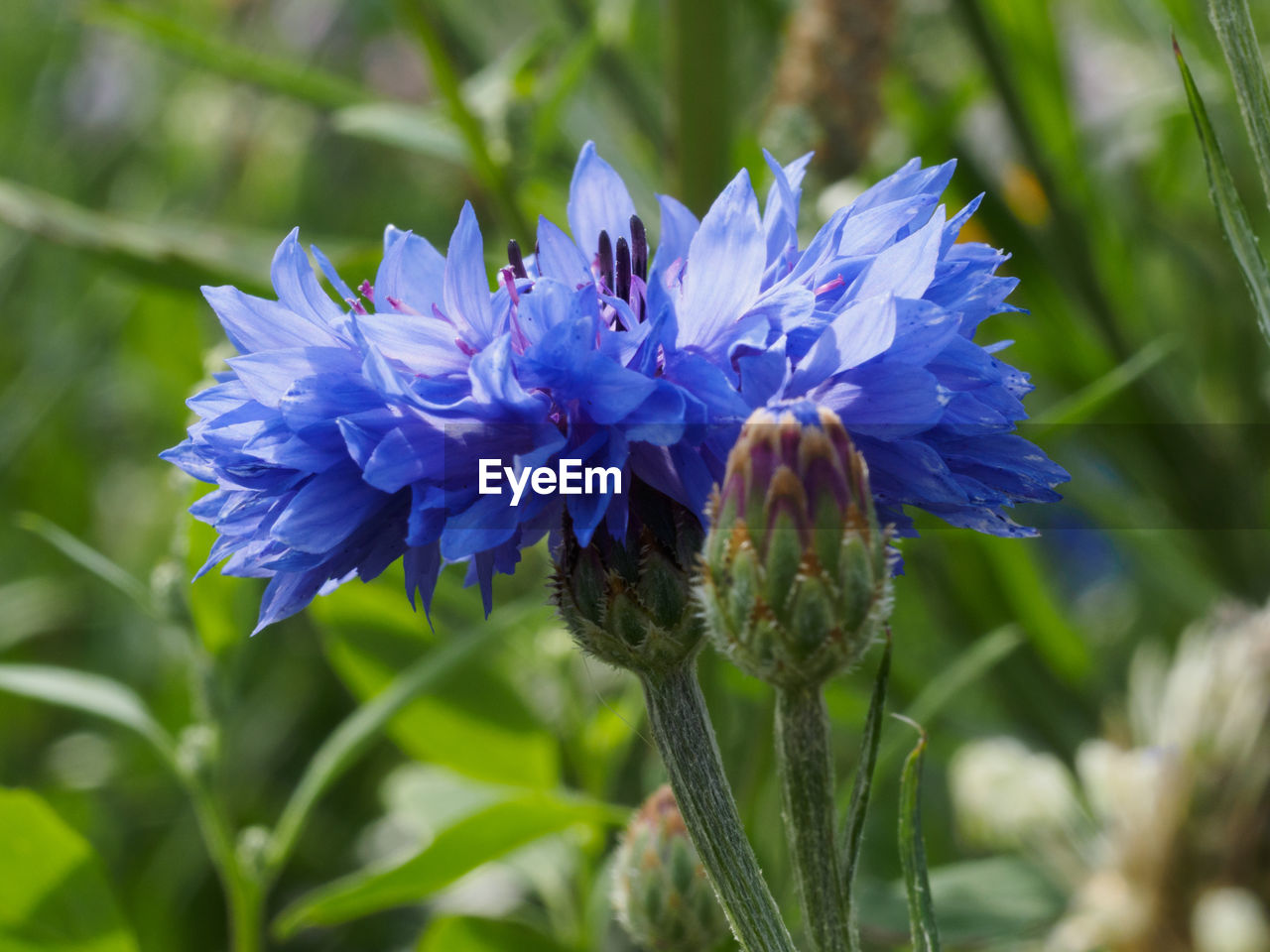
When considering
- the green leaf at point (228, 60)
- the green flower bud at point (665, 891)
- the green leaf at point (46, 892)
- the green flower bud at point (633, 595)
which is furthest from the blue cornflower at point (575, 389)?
the green leaf at point (228, 60)

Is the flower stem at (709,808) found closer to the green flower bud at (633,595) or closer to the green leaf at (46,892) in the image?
the green flower bud at (633,595)

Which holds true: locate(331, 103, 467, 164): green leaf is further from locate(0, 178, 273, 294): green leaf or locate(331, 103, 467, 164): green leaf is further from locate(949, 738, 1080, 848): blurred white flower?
locate(949, 738, 1080, 848): blurred white flower

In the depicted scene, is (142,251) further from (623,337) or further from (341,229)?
(341,229)

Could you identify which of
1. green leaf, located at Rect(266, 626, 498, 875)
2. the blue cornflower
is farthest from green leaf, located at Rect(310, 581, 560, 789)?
the blue cornflower

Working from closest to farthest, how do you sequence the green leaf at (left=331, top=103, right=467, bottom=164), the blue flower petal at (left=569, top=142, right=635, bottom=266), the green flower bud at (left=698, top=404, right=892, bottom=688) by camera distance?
the green flower bud at (left=698, top=404, right=892, bottom=688) → the blue flower petal at (left=569, top=142, right=635, bottom=266) → the green leaf at (left=331, top=103, right=467, bottom=164)

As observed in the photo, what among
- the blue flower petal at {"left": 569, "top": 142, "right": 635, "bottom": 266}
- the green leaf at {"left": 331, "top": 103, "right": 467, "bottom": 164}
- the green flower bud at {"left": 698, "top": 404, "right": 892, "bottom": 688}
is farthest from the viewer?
the green leaf at {"left": 331, "top": 103, "right": 467, "bottom": 164}

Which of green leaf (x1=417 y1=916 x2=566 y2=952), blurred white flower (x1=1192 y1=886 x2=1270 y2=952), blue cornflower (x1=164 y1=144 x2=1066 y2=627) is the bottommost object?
blurred white flower (x1=1192 y1=886 x2=1270 y2=952)
